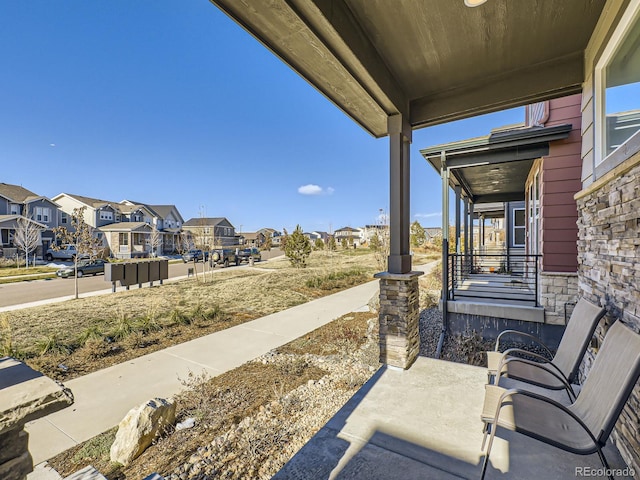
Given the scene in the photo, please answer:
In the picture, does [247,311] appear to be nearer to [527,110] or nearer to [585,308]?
[585,308]

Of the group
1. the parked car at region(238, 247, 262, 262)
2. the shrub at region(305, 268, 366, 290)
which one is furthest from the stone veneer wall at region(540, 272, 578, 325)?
the parked car at region(238, 247, 262, 262)

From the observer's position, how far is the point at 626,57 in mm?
2188

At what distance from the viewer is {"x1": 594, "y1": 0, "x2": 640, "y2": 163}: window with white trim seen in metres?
2.03

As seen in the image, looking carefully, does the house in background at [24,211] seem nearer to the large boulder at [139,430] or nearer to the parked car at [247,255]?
the parked car at [247,255]

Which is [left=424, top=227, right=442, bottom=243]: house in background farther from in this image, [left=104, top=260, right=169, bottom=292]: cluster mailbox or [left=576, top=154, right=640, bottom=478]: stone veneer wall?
[left=576, top=154, right=640, bottom=478]: stone veneer wall

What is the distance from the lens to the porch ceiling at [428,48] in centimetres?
211

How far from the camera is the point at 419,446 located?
6.95 feet

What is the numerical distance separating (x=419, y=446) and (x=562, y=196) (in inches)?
172

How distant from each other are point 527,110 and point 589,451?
712 cm

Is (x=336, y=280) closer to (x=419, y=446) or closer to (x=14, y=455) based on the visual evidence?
(x=419, y=446)

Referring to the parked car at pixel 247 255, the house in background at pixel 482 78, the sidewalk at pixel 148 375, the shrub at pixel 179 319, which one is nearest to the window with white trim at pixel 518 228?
the sidewalk at pixel 148 375

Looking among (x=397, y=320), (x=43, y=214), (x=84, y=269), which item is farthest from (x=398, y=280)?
(x=43, y=214)

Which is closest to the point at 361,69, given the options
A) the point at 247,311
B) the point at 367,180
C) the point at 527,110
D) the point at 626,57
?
the point at 626,57

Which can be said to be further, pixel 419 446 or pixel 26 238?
pixel 26 238
